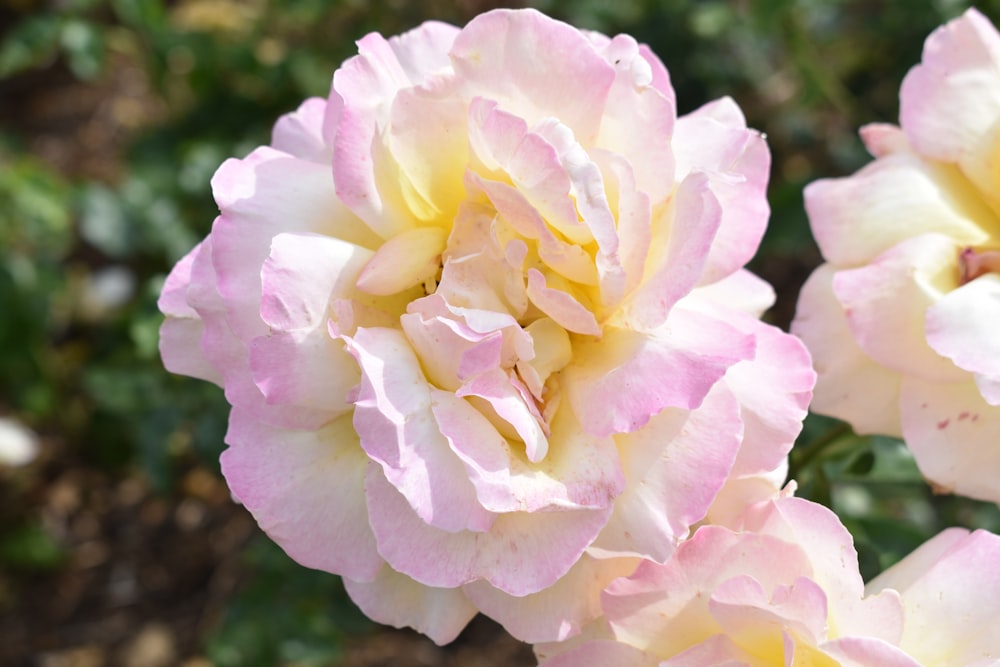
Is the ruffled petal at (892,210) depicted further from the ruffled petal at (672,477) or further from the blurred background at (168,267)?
the blurred background at (168,267)

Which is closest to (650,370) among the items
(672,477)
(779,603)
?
(672,477)

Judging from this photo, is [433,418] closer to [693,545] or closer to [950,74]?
[693,545]

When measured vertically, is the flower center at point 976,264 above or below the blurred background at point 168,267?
above

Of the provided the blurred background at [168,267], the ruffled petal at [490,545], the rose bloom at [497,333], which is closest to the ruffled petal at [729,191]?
the rose bloom at [497,333]

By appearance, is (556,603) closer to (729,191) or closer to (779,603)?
(779,603)

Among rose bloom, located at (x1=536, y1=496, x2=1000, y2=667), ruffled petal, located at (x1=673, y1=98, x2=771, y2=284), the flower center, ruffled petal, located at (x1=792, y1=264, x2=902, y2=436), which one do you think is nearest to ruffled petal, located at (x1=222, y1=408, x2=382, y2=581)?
rose bloom, located at (x1=536, y1=496, x2=1000, y2=667)

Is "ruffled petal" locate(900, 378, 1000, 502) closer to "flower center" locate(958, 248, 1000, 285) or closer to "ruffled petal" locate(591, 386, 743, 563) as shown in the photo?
"flower center" locate(958, 248, 1000, 285)
